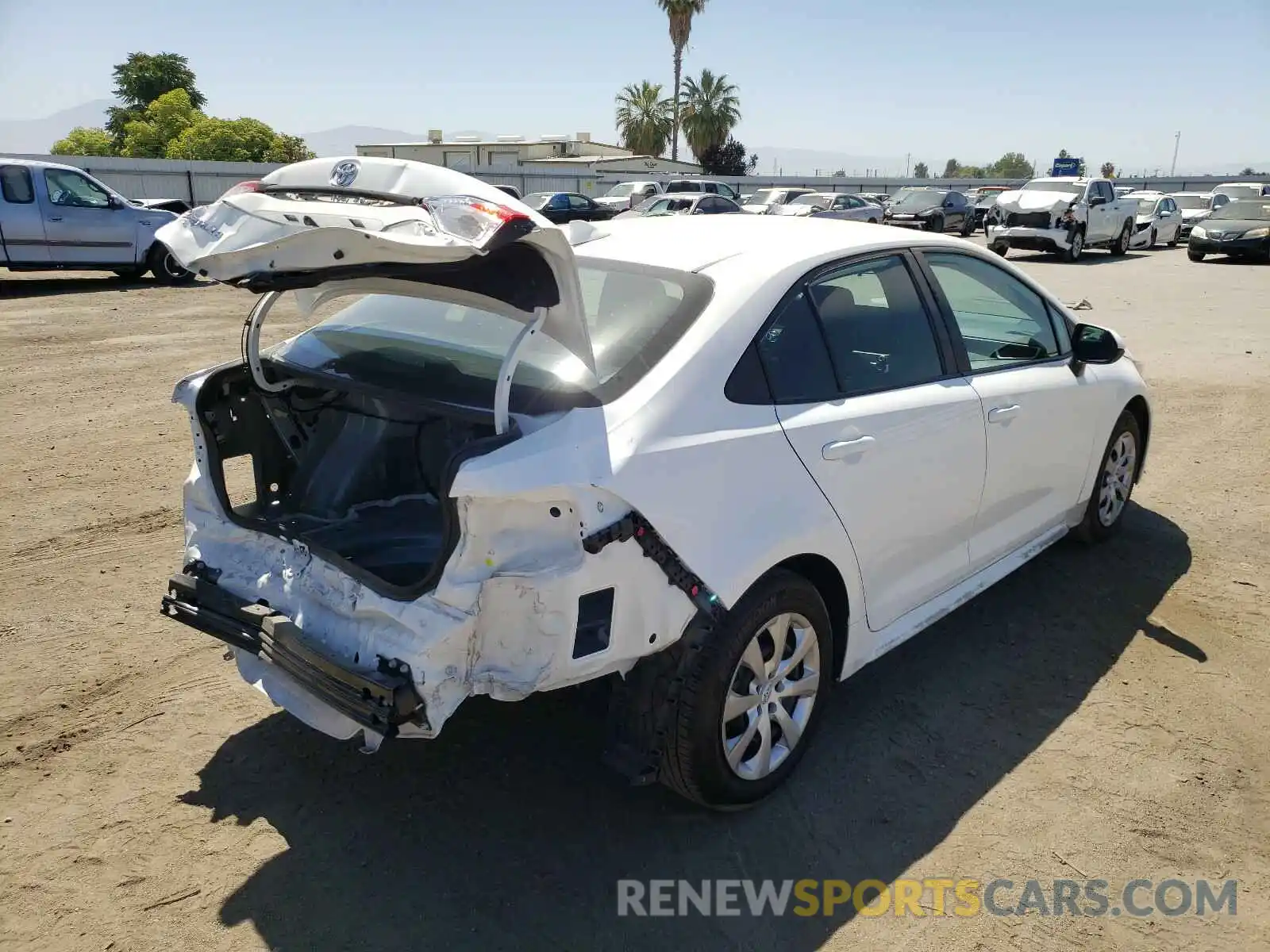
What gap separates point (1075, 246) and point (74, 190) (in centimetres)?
2069

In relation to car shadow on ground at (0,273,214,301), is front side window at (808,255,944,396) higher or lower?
higher

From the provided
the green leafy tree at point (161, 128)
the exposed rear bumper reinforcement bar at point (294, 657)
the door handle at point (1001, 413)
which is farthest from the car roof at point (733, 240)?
the green leafy tree at point (161, 128)

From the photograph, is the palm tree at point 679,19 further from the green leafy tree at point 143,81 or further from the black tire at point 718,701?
the black tire at point 718,701

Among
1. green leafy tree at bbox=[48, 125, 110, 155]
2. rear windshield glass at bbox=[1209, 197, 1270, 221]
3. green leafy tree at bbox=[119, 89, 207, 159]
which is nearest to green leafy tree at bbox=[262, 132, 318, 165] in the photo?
green leafy tree at bbox=[119, 89, 207, 159]

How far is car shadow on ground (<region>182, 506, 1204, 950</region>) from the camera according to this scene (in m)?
2.61

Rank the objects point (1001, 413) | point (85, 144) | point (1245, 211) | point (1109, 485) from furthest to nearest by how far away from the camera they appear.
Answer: point (85, 144)
point (1245, 211)
point (1109, 485)
point (1001, 413)

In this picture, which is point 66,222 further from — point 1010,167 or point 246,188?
point 1010,167

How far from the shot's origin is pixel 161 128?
5112cm

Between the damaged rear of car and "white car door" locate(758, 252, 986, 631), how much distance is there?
0.47 m

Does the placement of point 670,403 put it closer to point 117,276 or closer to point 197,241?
point 197,241

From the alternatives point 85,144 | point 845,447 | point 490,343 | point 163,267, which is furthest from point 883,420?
point 85,144

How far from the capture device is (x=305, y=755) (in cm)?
332

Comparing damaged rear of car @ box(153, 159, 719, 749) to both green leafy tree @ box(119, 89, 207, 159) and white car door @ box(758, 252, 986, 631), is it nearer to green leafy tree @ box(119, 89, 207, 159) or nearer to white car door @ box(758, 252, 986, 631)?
white car door @ box(758, 252, 986, 631)

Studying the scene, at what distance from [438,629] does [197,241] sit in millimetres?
1344
